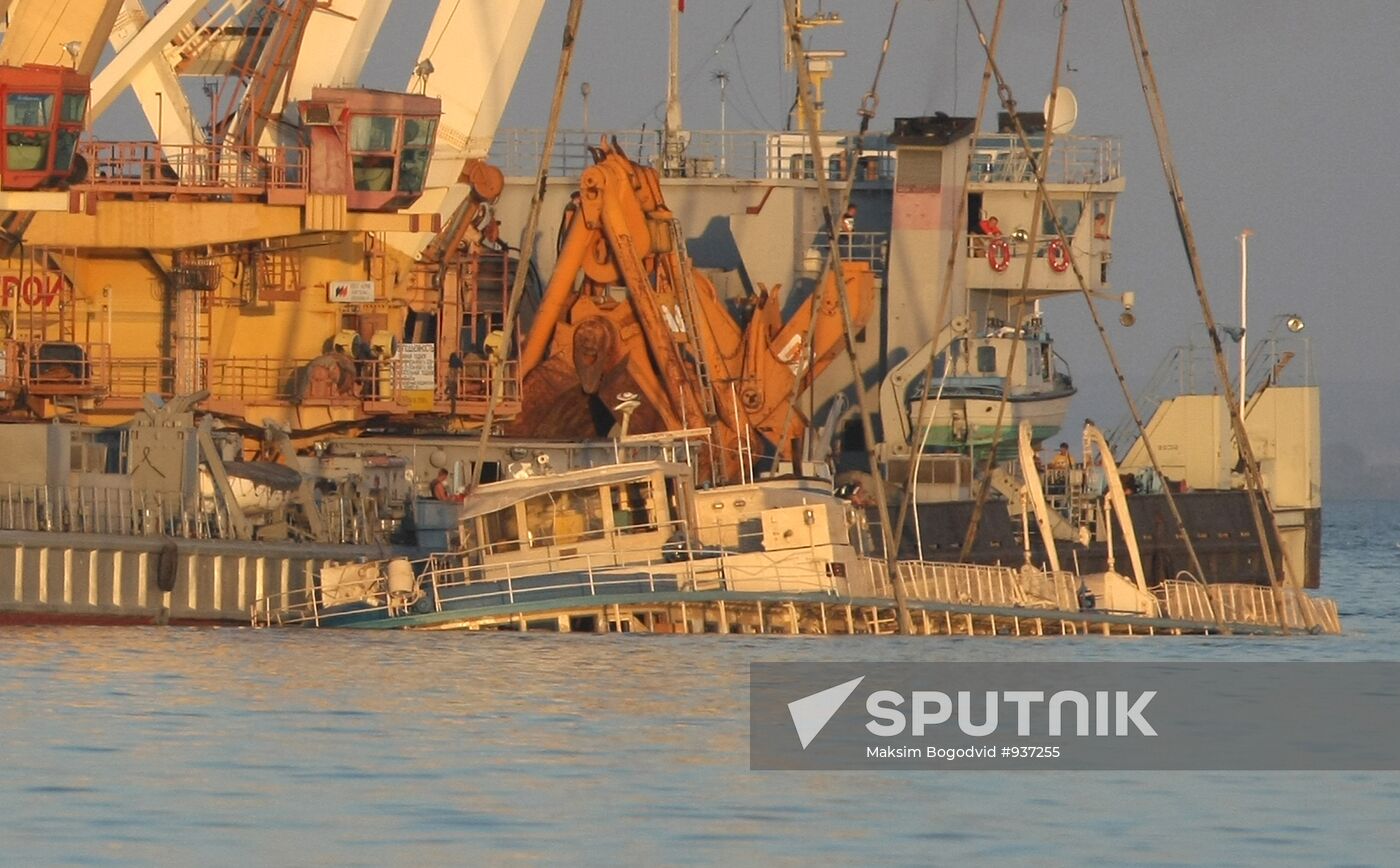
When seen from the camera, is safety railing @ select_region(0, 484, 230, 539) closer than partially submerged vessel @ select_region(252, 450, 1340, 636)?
No

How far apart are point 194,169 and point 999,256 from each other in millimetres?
18070

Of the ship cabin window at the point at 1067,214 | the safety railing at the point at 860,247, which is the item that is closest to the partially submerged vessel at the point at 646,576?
the safety railing at the point at 860,247

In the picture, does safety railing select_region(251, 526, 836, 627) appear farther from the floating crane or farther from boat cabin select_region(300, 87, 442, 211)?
the floating crane

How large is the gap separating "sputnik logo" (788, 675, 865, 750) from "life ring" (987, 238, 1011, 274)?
28439mm

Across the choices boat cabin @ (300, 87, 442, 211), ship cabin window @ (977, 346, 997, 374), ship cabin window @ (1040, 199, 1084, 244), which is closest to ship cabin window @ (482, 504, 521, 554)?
boat cabin @ (300, 87, 442, 211)

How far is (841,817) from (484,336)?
33308 millimetres

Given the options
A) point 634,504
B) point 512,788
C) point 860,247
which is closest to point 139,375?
point 634,504

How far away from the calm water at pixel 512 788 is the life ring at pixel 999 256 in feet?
90.7

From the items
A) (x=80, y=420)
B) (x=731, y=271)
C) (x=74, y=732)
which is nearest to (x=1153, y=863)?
(x=74, y=732)

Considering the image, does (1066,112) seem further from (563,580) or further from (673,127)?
(563,580)

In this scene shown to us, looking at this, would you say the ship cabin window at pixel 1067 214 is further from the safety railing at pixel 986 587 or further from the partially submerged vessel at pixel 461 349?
the safety railing at pixel 986 587

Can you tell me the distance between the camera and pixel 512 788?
21.6 metres

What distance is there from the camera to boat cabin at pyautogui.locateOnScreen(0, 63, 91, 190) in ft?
133

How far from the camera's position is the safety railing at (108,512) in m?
37.8
